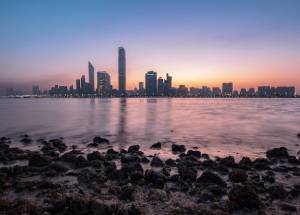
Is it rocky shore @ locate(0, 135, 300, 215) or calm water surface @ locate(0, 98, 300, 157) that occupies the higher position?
rocky shore @ locate(0, 135, 300, 215)

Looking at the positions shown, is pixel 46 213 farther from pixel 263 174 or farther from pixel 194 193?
pixel 263 174

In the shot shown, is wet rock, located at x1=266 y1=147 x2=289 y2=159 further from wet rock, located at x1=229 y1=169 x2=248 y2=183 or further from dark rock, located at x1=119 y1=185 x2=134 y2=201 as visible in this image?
dark rock, located at x1=119 y1=185 x2=134 y2=201

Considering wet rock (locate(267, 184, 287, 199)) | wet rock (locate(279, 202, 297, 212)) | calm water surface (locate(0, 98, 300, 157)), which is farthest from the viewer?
calm water surface (locate(0, 98, 300, 157))

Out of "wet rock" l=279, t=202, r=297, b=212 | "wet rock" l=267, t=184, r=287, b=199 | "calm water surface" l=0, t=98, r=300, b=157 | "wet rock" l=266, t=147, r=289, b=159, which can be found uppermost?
"wet rock" l=267, t=184, r=287, b=199

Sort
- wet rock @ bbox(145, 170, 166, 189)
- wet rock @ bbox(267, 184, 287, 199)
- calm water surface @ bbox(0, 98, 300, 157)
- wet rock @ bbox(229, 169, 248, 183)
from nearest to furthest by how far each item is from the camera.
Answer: wet rock @ bbox(267, 184, 287, 199) → wet rock @ bbox(145, 170, 166, 189) → wet rock @ bbox(229, 169, 248, 183) → calm water surface @ bbox(0, 98, 300, 157)

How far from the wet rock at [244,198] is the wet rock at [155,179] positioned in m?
3.38

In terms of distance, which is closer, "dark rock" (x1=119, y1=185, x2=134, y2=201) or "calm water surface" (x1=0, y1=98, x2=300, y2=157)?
"dark rock" (x1=119, y1=185, x2=134, y2=201)

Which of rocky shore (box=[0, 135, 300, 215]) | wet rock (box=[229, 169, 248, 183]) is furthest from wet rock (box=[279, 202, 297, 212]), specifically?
wet rock (box=[229, 169, 248, 183])

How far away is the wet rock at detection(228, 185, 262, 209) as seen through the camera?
36.8 feet

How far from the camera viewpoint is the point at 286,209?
11141mm

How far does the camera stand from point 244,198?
450 inches

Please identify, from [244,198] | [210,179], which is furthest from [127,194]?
[244,198]

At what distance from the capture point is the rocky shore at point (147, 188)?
10.7m

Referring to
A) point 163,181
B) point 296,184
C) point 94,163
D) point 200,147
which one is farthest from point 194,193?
point 200,147
